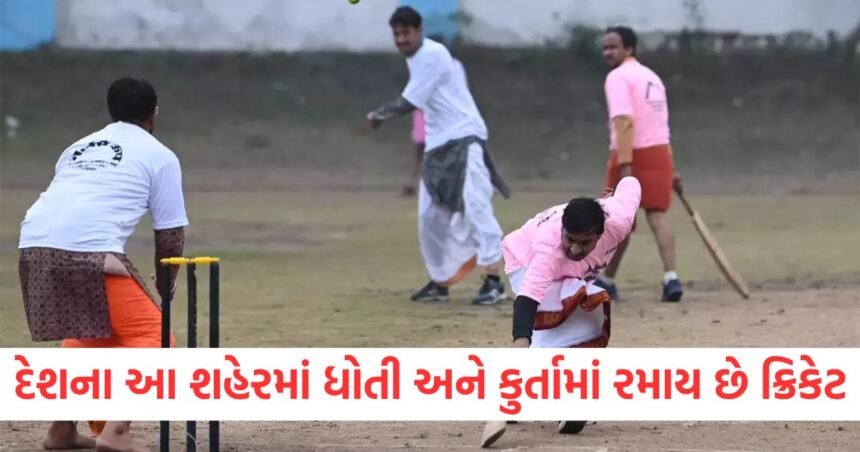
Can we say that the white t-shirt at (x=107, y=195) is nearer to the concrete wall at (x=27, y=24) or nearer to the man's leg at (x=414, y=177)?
the man's leg at (x=414, y=177)

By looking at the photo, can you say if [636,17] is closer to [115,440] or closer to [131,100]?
[131,100]

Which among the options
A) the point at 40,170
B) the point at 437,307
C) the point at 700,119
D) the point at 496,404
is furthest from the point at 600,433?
the point at 700,119

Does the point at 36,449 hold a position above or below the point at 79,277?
below

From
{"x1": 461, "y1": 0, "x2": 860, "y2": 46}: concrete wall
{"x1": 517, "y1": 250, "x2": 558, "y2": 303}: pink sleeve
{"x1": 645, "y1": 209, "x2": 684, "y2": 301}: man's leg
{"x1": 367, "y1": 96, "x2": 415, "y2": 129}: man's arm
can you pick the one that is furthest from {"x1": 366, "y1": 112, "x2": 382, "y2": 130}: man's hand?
{"x1": 461, "y1": 0, "x2": 860, "y2": 46}: concrete wall

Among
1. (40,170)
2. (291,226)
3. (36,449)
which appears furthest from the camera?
(40,170)

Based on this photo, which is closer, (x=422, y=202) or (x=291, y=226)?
Answer: (x=422, y=202)

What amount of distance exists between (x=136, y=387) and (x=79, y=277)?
52 centimetres

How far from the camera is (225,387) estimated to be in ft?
21.4

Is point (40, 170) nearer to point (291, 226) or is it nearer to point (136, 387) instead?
point (291, 226)

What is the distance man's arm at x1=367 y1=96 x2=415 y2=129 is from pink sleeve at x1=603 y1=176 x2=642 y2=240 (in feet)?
12.5

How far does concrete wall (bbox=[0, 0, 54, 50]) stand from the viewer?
2606 centimetres

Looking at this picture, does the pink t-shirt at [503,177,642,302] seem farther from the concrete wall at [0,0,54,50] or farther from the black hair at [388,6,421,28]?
the concrete wall at [0,0,54,50]

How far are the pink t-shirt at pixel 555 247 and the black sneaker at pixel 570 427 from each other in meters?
0.58

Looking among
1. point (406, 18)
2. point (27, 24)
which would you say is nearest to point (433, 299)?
point (406, 18)
